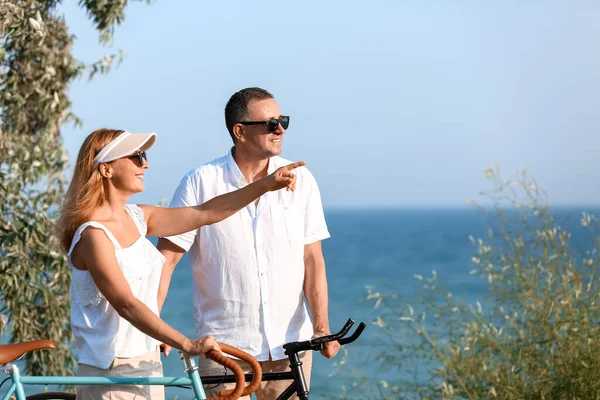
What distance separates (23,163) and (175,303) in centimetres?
3101

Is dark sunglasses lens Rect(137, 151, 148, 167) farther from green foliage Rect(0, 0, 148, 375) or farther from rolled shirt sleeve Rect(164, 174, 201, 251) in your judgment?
green foliage Rect(0, 0, 148, 375)

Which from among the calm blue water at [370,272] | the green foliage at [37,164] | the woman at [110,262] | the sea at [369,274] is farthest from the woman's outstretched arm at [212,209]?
the calm blue water at [370,272]

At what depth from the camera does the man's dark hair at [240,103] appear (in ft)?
13.3

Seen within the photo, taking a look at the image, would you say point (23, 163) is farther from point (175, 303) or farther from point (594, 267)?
point (175, 303)

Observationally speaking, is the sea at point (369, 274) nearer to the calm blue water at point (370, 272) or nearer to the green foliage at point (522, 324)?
the calm blue water at point (370, 272)

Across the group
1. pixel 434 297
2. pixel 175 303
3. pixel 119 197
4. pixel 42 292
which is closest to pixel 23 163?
pixel 42 292

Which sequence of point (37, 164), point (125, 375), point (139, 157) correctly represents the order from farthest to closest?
1. point (37, 164)
2. point (139, 157)
3. point (125, 375)

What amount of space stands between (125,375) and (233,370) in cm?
37

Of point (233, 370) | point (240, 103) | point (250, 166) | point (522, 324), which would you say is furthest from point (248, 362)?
point (522, 324)

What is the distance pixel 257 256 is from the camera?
13.0ft

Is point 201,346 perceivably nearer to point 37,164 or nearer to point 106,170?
point 106,170

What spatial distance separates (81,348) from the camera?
10.1 feet

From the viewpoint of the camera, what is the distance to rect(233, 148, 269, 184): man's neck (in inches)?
161

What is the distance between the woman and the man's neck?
34.7 inches
